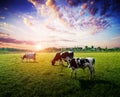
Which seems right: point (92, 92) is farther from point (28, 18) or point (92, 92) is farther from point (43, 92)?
point (28, 18)

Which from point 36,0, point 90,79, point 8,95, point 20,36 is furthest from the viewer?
point 20,36

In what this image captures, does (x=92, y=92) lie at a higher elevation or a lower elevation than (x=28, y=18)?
lower

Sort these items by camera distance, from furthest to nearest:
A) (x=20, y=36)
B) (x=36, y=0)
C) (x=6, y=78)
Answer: (x=20, y=36) → (x=36, y=0) → (x=6, y=78)

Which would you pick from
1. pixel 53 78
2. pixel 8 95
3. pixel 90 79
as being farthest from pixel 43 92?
pixel 90 79

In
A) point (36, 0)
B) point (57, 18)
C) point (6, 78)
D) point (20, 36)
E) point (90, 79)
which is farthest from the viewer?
point (20, 36)

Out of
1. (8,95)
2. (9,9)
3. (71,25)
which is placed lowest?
(8,95)

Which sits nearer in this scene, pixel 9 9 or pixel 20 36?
pixel 9 9

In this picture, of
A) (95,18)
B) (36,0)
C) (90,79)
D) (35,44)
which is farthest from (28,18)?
(90,79)

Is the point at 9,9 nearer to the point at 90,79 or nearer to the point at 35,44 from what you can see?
the point at 35,44

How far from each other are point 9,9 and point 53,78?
7116mm

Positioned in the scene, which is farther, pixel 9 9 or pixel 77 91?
pixel 9 9

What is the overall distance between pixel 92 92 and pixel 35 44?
9346mm

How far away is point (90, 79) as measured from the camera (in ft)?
23.1

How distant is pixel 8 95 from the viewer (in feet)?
18.3
